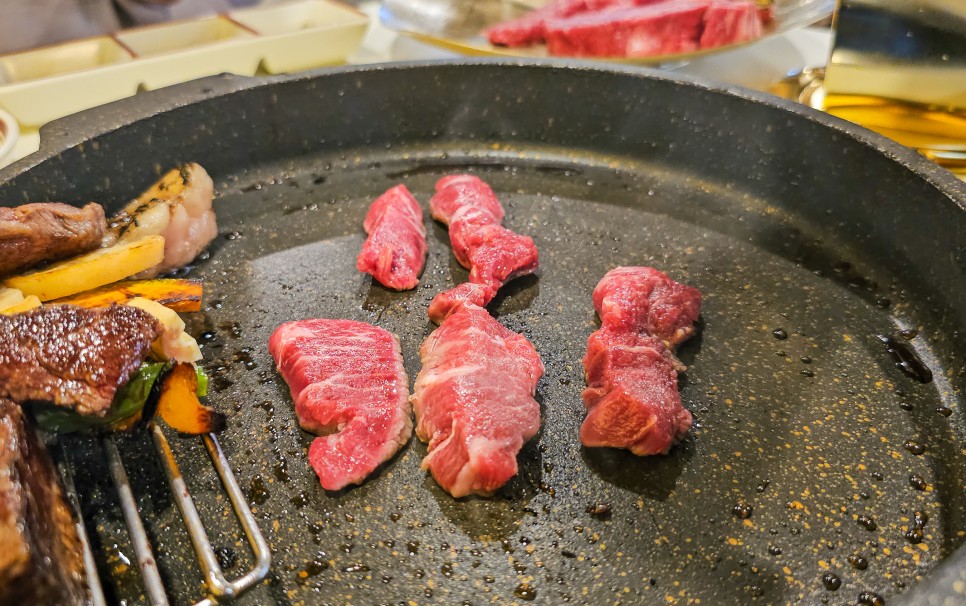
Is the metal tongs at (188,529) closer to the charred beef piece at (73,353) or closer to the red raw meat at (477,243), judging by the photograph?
the charred beef piece at (73,353)

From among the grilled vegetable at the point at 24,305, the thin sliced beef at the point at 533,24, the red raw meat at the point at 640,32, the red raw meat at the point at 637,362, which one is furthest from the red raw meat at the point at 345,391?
the thin sliced beef at the point at 533,24

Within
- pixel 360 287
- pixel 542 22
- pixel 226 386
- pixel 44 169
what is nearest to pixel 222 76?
pixel 44 169

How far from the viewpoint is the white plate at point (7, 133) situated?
3.15 meters

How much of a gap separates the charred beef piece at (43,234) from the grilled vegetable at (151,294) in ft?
0.51

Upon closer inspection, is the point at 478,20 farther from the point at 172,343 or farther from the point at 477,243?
the point at 172,343

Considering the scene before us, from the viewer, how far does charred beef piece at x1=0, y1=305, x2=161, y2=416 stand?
1563 mm

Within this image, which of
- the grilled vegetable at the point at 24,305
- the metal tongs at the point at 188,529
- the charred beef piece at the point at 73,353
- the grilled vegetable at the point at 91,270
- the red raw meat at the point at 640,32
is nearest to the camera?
the metal tongs at the point at 188,529

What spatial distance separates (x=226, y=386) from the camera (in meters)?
2.14

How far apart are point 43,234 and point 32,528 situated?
1161 mm

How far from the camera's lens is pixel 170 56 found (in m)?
3.64

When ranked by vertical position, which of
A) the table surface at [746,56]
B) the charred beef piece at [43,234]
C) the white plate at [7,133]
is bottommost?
the table surface at [746,56]

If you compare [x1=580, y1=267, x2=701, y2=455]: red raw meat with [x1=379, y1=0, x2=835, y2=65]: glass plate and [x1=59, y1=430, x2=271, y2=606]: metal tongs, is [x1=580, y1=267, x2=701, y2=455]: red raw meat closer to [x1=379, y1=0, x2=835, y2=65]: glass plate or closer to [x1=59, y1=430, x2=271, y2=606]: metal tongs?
[x1=59, y1=430, x2=271, y2=606]: metal tongs

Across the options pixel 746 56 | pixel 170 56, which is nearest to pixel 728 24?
pixel 746 56

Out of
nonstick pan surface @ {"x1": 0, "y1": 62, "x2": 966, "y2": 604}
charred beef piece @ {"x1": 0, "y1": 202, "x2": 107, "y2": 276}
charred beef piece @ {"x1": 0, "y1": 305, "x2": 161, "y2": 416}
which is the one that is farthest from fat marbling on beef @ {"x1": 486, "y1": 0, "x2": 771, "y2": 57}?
charred beef piece @ {"x1": 0, "y1": 305, "x2": 161, "y2": 416}
